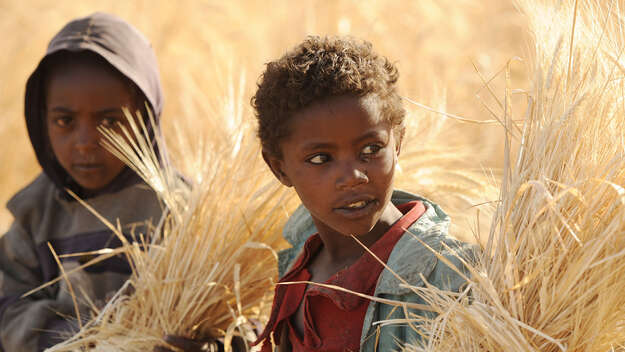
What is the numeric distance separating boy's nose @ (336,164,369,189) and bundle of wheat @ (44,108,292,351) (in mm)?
537

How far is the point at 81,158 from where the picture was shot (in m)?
2.25

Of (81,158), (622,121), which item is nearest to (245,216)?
(81,158)

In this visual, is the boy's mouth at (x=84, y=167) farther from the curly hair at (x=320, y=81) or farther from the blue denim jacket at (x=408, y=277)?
the blue denim jacket at (x=408, y=277)

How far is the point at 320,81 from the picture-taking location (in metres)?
1.46

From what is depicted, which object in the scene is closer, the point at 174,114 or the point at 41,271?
the point at 41,271

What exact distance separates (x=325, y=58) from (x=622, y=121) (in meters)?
0.60

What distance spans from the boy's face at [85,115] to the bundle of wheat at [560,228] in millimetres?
1323

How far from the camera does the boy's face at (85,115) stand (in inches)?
87.7

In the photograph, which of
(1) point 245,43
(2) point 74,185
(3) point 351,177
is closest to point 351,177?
(3) point 351,177

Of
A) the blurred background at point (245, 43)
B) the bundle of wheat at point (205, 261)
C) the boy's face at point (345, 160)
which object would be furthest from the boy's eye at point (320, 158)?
the blurred background at point (245, 43)

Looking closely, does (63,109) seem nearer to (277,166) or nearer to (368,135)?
(277,166)

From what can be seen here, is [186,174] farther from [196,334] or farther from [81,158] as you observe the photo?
[196,334]

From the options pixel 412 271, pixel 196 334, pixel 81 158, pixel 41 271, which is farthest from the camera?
pixel 41 271

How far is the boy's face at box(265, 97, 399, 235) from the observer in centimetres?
145
